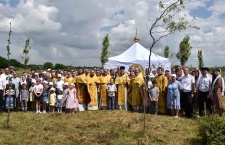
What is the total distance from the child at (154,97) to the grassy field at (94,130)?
1030 mm

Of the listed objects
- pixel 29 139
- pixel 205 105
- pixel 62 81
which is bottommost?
pixel 29 139

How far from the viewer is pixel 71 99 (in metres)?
11.0

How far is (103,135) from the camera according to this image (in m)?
7.12

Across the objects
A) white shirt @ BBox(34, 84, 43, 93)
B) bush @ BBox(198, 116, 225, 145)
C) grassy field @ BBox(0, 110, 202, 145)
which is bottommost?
grassy field @ BBox(0, 110, 202, 145)

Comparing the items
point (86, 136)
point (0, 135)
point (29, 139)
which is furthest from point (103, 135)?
point (0, 135)

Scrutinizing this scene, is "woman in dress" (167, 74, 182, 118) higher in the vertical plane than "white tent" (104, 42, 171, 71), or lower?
lower

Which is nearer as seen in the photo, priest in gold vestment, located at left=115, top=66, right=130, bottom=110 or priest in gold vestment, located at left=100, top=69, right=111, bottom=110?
priest in gold vestment, located at left=115, top=66, right=130, bottom=110

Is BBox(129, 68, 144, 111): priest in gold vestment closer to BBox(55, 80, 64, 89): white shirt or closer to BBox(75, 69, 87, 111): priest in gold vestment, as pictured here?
BBox(75, 69, 87, 111): priest in gold vestment

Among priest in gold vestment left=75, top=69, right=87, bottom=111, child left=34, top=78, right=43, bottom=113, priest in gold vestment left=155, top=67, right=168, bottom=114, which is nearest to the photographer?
priest in gold vestment left=155, top=67, right=168, bottom=114

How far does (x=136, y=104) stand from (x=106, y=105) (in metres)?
1.30

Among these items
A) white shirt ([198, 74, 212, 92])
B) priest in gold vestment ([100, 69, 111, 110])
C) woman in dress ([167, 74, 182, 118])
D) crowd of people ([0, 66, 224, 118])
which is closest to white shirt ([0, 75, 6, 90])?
crowd of people ([0, 66, 224, 118])

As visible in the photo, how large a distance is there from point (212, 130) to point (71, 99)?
6166 mm

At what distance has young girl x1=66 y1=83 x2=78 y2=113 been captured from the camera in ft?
36.1

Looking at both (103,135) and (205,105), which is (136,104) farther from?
(103,135)
